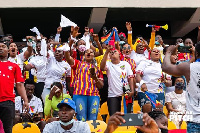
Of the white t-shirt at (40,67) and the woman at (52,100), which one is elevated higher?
the white t-shirt at (40,67)

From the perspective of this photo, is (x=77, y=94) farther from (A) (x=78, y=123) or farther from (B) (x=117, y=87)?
(A) (x=78, y=123)

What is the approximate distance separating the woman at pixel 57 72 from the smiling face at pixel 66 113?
3.42 m

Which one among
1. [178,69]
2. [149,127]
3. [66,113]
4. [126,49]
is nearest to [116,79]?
[126,49]

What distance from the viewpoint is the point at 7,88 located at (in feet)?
21.7

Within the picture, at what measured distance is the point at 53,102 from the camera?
8.66 meters

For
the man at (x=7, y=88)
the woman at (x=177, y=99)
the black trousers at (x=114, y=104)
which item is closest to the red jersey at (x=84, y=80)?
the black trousers at (x=114, y=104)

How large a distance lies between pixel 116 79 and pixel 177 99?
163 cm

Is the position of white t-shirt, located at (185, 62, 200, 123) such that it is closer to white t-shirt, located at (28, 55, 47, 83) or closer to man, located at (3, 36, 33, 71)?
white t-shirt, located at (28, 55, 47, 83)

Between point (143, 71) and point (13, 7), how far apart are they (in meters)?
7.92

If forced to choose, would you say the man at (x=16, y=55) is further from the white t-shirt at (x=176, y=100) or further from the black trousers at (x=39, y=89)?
the white t-shirt at (x=176, y=100)

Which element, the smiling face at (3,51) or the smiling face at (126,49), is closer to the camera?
the smiling face at (3,51)

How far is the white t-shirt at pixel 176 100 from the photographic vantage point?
9.40 metres

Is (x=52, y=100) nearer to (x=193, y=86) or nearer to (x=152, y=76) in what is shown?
(x=152, y=76)

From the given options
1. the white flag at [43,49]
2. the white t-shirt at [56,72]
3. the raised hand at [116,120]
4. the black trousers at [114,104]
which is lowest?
the raised hand at [116,120]
